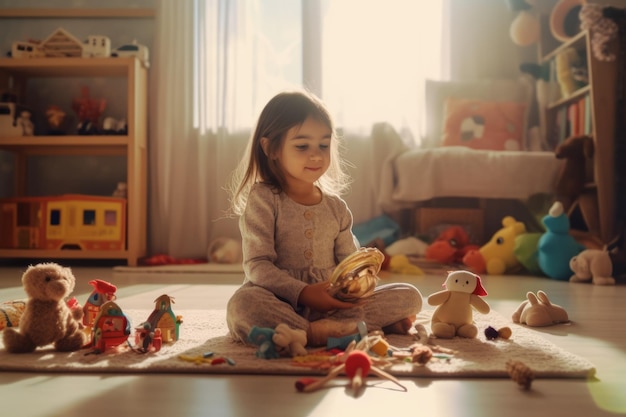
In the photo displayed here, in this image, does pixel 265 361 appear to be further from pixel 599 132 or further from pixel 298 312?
pixel 599 132

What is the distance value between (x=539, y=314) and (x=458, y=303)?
0.77ft

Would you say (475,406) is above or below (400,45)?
below

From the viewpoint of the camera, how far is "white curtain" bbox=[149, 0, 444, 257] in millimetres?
3156

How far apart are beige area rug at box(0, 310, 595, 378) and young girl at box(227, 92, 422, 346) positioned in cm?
8

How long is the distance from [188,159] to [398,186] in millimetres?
1022

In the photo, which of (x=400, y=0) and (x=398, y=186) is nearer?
(x=398, y=186)

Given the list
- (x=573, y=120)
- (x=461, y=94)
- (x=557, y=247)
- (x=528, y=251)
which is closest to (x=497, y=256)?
(x=528, y=251)

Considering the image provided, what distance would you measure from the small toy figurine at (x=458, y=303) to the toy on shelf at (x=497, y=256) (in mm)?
1353

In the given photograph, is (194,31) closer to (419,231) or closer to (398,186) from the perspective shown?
(398,186)

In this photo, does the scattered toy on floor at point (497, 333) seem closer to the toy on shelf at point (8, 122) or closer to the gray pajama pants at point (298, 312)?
the gray pajama pants at point (298, 312)

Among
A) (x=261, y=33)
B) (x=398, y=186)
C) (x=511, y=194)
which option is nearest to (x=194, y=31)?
(x=261, y=33)

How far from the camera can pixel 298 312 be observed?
1.17m

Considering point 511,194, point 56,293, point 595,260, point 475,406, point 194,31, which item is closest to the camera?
point 475,406

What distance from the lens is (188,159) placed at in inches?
126
